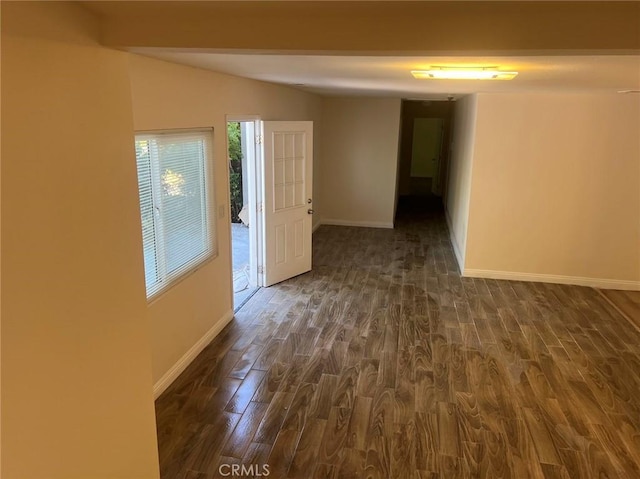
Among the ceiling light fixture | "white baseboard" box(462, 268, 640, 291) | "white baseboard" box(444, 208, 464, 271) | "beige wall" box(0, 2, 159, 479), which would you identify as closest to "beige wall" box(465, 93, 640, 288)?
"white baseboard" box(462, 268, 640, 291)

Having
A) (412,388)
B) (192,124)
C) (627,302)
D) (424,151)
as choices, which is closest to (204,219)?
(192,124)

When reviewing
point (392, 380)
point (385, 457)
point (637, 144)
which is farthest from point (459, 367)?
point (637, 144)

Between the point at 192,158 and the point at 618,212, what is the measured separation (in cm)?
484

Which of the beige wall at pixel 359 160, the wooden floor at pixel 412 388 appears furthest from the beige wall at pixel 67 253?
the beige wall at pixel 359 160

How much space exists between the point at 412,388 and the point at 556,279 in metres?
3.26

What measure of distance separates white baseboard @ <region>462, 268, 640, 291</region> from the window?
3567mm

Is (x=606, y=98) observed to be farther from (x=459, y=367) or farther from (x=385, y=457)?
(x=385, y=457)

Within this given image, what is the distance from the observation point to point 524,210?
576 cm

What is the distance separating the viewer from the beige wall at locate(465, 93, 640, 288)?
536 centimetres

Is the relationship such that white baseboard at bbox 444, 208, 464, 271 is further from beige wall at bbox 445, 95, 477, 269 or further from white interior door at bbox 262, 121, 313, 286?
white interior door at bbox 262, 121, 313, 286

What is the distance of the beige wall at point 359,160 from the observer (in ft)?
27.2

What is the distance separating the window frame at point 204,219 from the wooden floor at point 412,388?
76 centimetres

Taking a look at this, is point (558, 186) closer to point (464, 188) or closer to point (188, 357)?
point (464, 188)

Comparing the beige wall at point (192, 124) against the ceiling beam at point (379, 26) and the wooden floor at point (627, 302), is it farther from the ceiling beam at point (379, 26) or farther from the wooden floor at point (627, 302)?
the wooden floor at point (627, 302)
